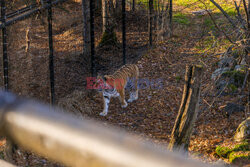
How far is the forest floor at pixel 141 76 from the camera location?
7516 millimetres

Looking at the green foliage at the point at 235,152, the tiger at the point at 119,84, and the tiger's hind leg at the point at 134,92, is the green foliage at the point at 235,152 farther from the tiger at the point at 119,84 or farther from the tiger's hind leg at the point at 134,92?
the tiger's hind leg at the point at 134,92

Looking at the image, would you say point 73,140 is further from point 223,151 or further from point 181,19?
point 181,19

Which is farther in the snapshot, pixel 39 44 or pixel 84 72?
pixel 39 44

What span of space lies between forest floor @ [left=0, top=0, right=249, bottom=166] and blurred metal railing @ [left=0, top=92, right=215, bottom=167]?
210 inches

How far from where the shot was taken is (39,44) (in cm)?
1115

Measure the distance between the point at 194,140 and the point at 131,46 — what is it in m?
6.68

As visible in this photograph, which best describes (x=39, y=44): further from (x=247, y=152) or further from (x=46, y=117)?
(x=46, y=117)

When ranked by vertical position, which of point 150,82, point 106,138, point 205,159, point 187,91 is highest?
point 106,138

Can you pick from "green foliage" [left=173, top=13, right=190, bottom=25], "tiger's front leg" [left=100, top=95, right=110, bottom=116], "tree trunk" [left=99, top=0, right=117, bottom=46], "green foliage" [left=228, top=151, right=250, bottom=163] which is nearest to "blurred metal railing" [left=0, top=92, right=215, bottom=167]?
"green foliage" [left=228, top=151, right=250, bottom=163]


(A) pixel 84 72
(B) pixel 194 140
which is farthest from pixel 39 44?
(B) pixel 194 140

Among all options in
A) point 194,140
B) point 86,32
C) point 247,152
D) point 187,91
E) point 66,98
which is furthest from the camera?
point 86,32

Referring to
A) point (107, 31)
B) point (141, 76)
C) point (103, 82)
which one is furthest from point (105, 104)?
point (107, 31)

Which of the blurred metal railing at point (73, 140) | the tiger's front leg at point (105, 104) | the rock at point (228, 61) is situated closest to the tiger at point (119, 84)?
the tiger's front leg at point (105, 104)

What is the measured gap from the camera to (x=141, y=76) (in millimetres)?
11234
